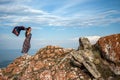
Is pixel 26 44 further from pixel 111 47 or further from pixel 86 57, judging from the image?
pixel 111 47

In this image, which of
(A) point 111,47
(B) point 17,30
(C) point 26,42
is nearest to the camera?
(A) point 111,47

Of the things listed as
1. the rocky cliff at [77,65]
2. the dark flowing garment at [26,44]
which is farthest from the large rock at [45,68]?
the dark flowing garment at [26,44]

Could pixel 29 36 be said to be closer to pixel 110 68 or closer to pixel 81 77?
pixel 81 77

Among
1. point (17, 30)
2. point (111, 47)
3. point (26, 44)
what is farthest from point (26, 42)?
point (111, 47)

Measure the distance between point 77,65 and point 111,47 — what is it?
4134 millimetres

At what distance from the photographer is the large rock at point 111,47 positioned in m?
20.0

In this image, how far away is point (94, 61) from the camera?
21.1 meters

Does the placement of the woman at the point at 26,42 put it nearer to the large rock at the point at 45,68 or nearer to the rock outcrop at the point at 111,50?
the large rock at the point at 45,68

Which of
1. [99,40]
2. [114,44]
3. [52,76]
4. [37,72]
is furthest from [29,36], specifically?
[114,44]

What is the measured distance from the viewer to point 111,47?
20.5 m

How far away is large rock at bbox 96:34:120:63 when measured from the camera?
65.7 feet

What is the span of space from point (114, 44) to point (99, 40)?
1919 mm

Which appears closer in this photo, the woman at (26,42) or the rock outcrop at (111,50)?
the rock outcrop at (111,50)

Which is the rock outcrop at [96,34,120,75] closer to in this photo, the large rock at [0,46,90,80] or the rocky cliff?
the rocky cliff
